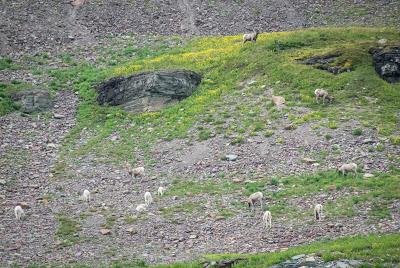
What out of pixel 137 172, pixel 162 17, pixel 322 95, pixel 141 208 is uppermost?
pixel 162 17

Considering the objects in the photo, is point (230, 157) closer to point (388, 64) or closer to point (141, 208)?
point (141, 208)

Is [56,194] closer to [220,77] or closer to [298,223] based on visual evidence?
[298,223]

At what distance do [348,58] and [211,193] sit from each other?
18.0m

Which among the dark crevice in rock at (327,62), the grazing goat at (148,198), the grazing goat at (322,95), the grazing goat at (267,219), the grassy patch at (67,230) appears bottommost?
the grassy patch at (67,230)

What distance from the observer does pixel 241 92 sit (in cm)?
4150

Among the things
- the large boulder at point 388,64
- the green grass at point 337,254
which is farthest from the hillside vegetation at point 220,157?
the large boulder at point 388,64

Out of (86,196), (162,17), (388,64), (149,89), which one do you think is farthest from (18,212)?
(162,17)

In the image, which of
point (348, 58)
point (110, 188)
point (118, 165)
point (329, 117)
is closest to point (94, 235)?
point (110, 188)

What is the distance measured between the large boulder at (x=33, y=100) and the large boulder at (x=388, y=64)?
77.9 ft

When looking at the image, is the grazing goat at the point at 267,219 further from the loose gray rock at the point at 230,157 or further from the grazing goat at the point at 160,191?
the loose gray rock at the point at 230,157

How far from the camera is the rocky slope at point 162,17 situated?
54625 mm

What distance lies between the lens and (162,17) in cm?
6016

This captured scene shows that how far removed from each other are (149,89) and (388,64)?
56.0ft

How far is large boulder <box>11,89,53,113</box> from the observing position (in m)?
42.5
